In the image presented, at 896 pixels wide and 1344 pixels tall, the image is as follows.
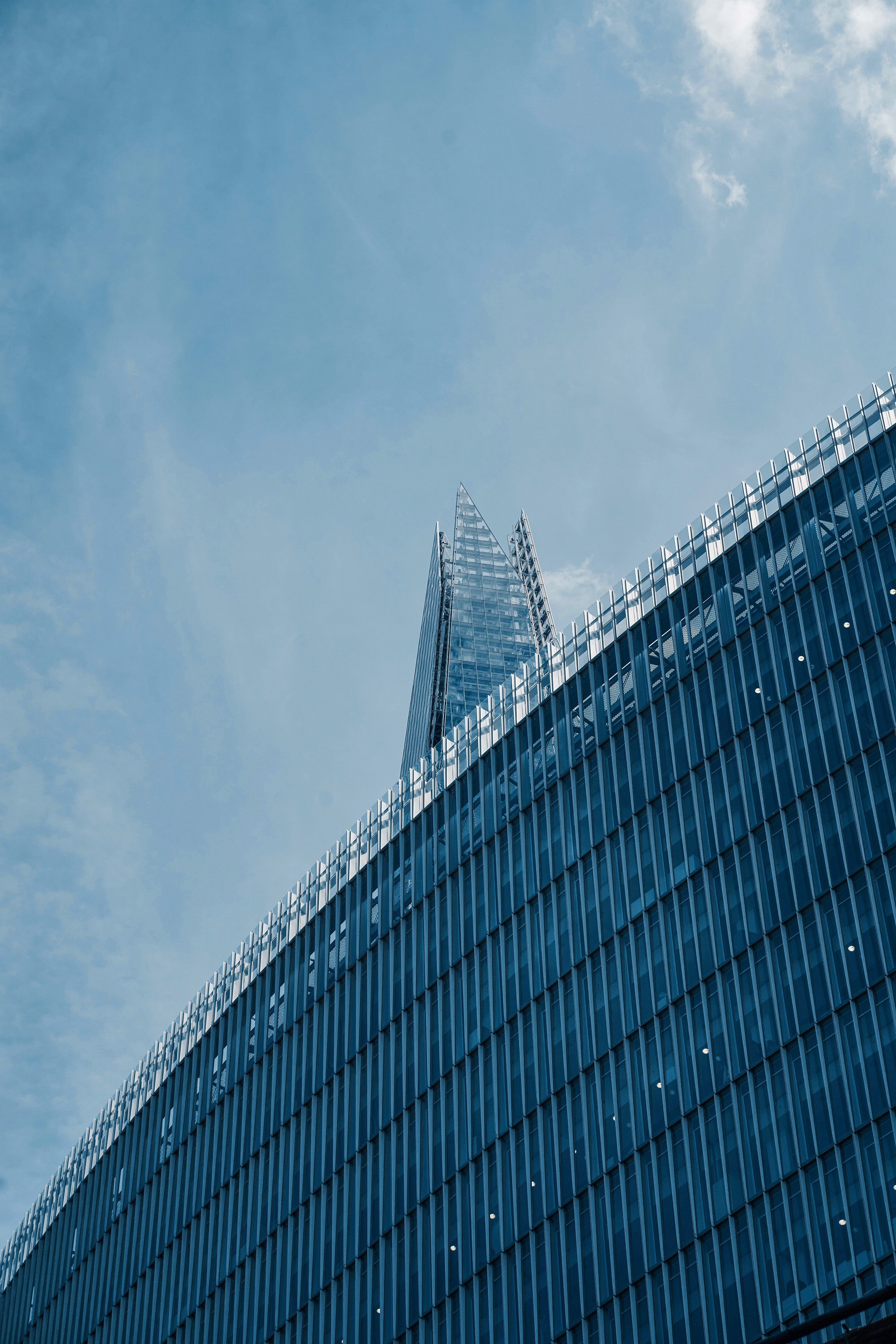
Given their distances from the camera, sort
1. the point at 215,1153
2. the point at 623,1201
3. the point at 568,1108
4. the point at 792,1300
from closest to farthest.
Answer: the point at 792,1300, the point at 623,1201, the point at 568,1108, the point at 215,1153

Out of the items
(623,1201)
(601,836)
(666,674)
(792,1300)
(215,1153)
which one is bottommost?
(792,1300)

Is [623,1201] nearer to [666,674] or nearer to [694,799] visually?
[694,799]

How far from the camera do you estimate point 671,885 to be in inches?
2596

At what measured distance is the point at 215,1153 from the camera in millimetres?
89938

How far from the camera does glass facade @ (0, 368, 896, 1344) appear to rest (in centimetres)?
5625

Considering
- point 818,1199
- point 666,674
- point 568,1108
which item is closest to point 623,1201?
point 568,1108

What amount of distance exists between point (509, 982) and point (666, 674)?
15583 millimetres

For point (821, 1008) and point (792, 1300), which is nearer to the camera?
point (792, 1300)

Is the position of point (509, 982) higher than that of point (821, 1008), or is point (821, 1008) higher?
point (509, 982)

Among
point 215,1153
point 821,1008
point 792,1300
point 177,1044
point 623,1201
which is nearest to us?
point 792,1300

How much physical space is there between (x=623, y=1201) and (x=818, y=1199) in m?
9.64

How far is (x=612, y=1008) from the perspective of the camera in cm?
6575

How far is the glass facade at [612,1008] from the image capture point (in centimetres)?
5625

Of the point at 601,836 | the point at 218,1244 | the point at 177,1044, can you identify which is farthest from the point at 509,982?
the point at 177,1044
